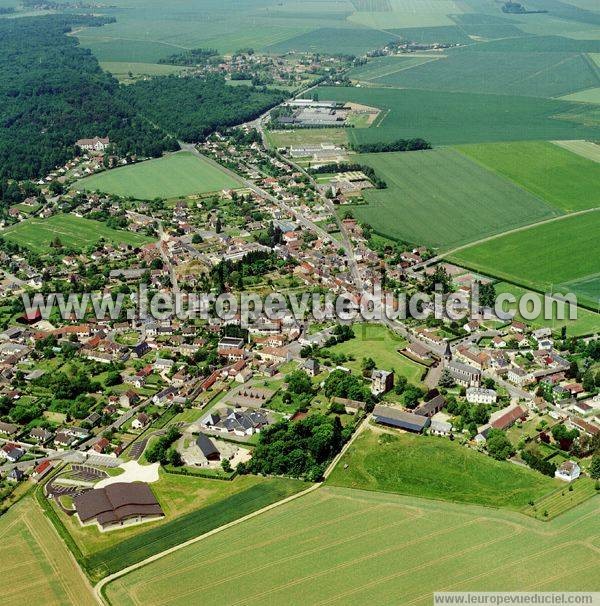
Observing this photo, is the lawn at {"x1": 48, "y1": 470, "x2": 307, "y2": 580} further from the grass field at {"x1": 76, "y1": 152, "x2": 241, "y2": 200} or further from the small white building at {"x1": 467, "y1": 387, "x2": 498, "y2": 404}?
the grass field at {"x1": 76, "y1": 152, "x2": 241, "y2": 200}

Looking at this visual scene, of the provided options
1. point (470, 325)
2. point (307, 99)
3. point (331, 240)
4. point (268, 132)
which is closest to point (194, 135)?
point (268, 132)

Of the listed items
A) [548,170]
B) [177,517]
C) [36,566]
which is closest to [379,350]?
[177,517]

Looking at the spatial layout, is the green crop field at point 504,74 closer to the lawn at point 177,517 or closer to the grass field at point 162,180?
the grass field at point 162,180

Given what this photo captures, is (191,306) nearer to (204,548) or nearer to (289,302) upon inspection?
(289,302)

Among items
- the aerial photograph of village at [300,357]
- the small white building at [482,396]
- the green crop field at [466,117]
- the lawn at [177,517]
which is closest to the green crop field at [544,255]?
the aerial photograph of village at [300,357]

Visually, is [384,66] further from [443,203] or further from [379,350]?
[379,350]

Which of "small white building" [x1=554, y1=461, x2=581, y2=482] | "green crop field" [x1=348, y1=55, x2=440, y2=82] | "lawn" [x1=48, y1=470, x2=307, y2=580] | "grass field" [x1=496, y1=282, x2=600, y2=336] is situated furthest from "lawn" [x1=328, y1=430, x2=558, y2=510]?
"green crop field" [x1=348, y1=55, x2=440, y2=82]
